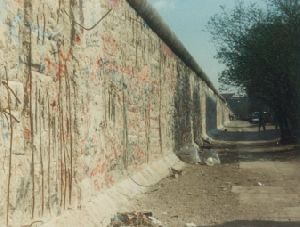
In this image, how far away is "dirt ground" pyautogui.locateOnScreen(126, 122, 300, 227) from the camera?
23.8ft

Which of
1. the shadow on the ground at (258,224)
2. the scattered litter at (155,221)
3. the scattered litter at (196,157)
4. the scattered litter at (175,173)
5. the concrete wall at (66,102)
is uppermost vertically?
the concrete wall at (66,102)

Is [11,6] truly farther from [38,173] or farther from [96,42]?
[96,42]

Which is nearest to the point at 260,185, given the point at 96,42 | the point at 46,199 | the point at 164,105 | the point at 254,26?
the point at 164,105

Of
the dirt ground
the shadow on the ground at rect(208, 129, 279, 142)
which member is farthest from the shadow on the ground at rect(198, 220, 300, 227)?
the shadow on the ground at rect(208, 129, 279, 142)

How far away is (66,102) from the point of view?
Answer: 5680 millimetres

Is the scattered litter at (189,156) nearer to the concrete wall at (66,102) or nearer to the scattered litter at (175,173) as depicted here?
the scattered litter at (175,173)

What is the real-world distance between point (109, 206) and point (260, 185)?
4254 mm

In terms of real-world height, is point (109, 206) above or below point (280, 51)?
below

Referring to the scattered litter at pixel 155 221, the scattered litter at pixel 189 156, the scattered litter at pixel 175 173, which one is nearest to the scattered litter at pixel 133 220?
the scattered litter at pixel 155 221

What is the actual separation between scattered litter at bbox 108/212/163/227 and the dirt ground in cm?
29

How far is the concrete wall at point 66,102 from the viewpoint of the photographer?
4.44 m

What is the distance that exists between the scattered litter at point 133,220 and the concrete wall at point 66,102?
1.33ft

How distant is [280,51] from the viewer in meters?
19.1

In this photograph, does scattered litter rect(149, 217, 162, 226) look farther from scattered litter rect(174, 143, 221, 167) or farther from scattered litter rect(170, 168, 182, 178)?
scattered litter rect(174, 143, 221, 167)
